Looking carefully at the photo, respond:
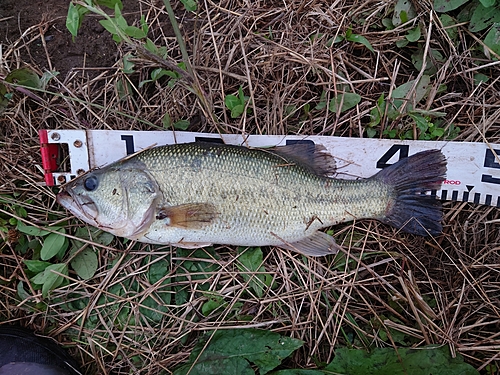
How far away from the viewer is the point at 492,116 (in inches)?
119

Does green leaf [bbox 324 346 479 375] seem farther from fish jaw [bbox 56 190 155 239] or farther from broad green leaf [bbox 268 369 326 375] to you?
fish jaw [bbox 56 190 155 239]

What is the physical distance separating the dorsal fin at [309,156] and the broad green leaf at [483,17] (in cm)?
152

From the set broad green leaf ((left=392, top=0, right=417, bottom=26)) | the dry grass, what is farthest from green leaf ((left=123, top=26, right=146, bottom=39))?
broad green leaf ((left=392, top=0, right=417, bottom=26))

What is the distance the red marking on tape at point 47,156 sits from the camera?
3.07 meters

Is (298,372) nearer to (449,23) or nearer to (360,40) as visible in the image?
(360,40)

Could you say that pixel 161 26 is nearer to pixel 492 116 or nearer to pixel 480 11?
pixel 480 11

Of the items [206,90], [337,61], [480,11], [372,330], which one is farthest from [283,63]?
[372,330]

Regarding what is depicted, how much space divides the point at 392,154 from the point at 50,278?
2.87m

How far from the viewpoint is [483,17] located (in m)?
3.00

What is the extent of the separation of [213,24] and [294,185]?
1.54m

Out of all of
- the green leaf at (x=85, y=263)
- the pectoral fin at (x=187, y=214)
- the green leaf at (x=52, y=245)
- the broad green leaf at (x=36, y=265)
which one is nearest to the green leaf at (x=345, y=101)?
the pectoral fin at (x=187, y=214)

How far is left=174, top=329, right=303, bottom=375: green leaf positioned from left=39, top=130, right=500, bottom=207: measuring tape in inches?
54.2

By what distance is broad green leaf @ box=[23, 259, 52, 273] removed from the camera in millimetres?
3039

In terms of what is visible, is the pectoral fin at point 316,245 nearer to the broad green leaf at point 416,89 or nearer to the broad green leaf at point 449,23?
the broad green leaf at point 416,89
